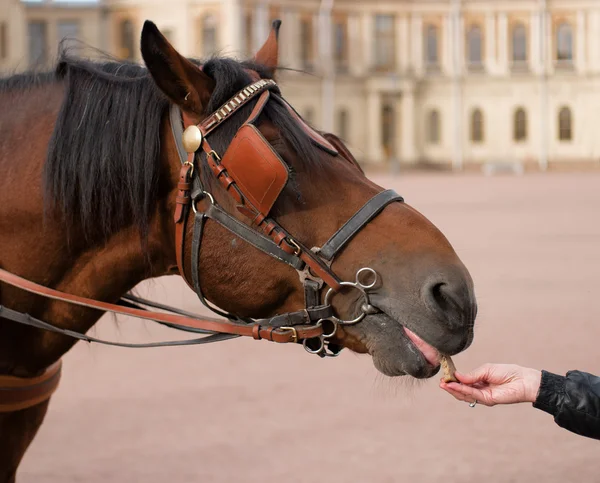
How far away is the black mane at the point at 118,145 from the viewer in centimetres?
243

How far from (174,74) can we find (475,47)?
6012cm

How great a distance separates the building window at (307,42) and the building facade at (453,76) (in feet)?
0.19

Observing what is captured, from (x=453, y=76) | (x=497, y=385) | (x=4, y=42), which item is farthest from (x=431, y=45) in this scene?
(x=497, y=385)

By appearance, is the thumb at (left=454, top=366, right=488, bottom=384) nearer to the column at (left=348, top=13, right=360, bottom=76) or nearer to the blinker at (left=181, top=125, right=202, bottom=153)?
the blinker at (left=181, top=125, right=202, bottom=153)

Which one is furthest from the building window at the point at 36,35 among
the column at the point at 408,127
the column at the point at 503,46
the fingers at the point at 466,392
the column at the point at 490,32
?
the fingers at the point at 466,392

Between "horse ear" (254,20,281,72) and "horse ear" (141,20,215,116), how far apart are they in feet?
1.07

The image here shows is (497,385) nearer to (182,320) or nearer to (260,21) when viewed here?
(182,320)

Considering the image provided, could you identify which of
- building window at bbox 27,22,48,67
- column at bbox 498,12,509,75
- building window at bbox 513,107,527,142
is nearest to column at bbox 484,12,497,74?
column at bbox 498,12,509,75

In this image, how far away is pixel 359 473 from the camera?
5.14m

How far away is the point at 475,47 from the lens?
60406 millimetres

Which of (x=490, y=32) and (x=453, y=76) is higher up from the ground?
(x=490, y=32)

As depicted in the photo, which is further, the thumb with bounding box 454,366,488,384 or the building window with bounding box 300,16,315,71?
the building window with bounding box 300,16,315,71

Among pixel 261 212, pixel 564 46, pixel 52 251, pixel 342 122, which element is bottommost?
pixel 342 122

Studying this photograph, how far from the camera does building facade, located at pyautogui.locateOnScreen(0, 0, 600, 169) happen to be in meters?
57.7
